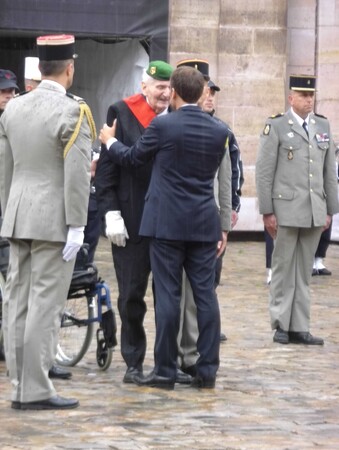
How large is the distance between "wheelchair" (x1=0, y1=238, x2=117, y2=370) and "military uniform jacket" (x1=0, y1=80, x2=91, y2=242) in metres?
→ 1.35

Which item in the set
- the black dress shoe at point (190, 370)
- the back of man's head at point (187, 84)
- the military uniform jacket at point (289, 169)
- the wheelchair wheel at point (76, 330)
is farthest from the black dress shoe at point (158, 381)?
the military uniform jacket at point (289, 169)

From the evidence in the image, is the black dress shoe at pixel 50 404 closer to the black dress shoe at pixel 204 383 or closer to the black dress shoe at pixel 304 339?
the black dress shoe at pixel 204 383

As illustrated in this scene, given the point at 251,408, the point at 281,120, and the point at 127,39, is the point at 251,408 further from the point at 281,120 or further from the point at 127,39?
the point at 127,39

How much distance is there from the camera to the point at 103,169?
9078mm

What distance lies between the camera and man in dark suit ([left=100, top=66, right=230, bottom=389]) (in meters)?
8.75

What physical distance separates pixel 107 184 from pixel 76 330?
1.21 metres

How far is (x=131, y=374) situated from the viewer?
9078mm

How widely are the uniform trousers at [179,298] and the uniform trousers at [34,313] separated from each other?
0.76m

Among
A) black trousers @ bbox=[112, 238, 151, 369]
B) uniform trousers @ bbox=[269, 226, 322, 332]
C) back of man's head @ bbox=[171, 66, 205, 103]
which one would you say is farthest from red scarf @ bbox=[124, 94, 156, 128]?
uniform trousers @ bbox=[269, 226, 322, 332]

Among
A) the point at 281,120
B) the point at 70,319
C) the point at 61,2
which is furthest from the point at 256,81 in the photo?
the point at 70,319

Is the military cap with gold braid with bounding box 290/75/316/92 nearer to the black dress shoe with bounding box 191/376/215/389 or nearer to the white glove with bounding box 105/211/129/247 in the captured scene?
the white glove with bounding box 105/211/129/247

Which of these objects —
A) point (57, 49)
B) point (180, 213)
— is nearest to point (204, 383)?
point (180, 213)

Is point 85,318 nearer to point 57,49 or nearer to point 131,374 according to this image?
point 131,374

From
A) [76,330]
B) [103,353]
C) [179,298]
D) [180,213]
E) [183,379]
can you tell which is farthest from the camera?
[76,330]
